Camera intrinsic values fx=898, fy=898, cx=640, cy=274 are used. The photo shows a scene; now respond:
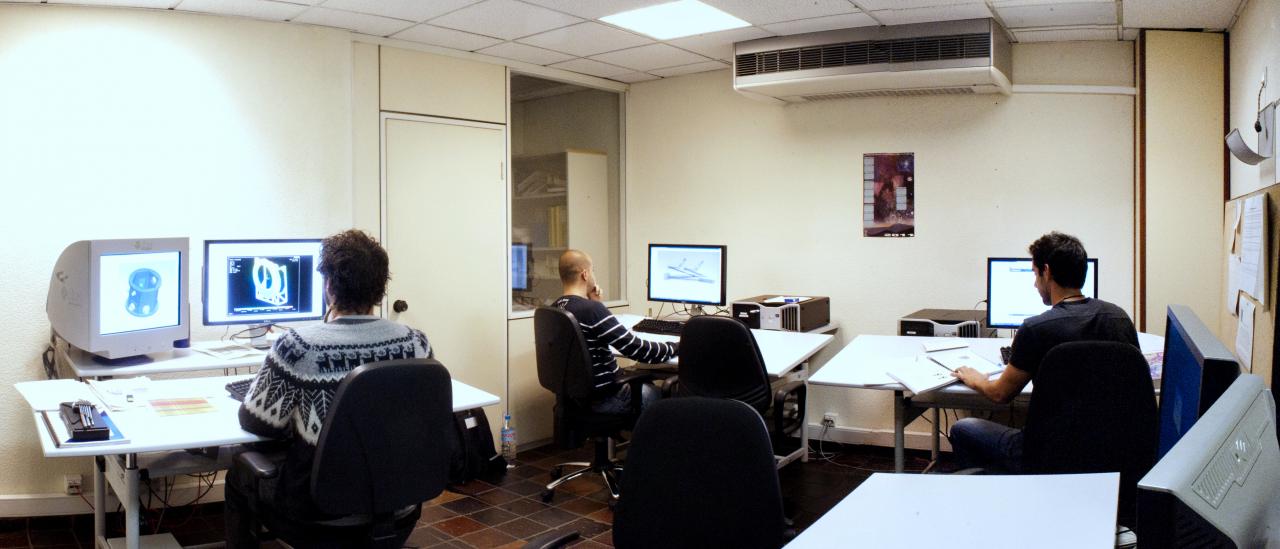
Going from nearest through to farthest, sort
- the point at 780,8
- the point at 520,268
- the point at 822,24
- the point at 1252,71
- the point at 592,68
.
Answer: the point at 1252,71, the point at 780,8, the point at 822,24, the point at 592,68, the point at 520,268

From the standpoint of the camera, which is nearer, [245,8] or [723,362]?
[723,362]

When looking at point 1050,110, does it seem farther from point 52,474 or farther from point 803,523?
point 52,474

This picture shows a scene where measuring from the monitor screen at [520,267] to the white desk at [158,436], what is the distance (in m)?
2.13

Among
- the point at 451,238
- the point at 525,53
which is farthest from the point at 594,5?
the point at 451,238

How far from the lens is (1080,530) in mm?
1506

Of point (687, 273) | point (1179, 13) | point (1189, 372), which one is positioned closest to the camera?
point (1189, 372)

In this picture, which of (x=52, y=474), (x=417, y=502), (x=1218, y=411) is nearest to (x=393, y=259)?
(x=52, y=474)

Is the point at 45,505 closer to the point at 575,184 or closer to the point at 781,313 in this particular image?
the point at 575,184

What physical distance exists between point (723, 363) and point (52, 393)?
2448 mm

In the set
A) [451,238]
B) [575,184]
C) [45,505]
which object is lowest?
[45,505]

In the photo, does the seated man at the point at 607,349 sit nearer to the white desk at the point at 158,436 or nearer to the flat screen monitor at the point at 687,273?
the white desk at the point at 158,436

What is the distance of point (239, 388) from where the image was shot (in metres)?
3.09

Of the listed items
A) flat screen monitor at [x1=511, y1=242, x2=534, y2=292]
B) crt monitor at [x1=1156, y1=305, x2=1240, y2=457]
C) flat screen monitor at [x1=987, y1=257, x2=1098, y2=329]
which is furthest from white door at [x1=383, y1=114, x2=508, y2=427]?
crt monitor at [x1=1156, y1=305, x2=1240, y2=457]

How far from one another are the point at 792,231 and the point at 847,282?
455mm
